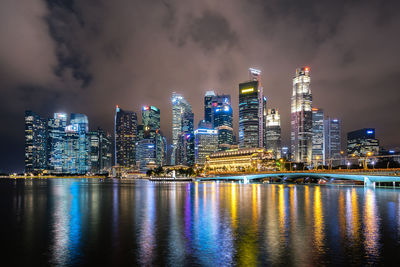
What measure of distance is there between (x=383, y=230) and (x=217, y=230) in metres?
16.8

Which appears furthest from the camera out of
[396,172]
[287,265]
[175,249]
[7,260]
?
[396,172]

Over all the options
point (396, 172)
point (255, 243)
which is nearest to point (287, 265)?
point (255, 243)

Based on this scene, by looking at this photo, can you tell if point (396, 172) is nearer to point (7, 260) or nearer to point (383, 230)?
point (383, 230)

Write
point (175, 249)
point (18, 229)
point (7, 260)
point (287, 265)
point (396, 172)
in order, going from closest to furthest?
1. point (287, 265)
2. point (7, 260)
3. point (175, 249)
4. point (18, 229)
5. point (396, 172)

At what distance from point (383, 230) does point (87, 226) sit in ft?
103

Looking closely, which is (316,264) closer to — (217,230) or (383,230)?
(217,230)

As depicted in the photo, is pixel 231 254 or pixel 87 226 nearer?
pixel 231 254

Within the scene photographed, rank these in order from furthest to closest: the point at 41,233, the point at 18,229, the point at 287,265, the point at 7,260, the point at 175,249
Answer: the point at 18,229
the point at 41,233
the point at 175,249
the point at 7,260
the point at 287,265

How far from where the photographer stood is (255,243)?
27.4 m

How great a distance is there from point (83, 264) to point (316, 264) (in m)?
15.3

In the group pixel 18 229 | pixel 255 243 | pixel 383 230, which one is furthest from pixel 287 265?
pixel 18 229

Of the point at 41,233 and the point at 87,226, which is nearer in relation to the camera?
the point at 41,233

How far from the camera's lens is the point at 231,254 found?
78.5ft

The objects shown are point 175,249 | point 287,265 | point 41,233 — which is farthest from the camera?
point 41,233
